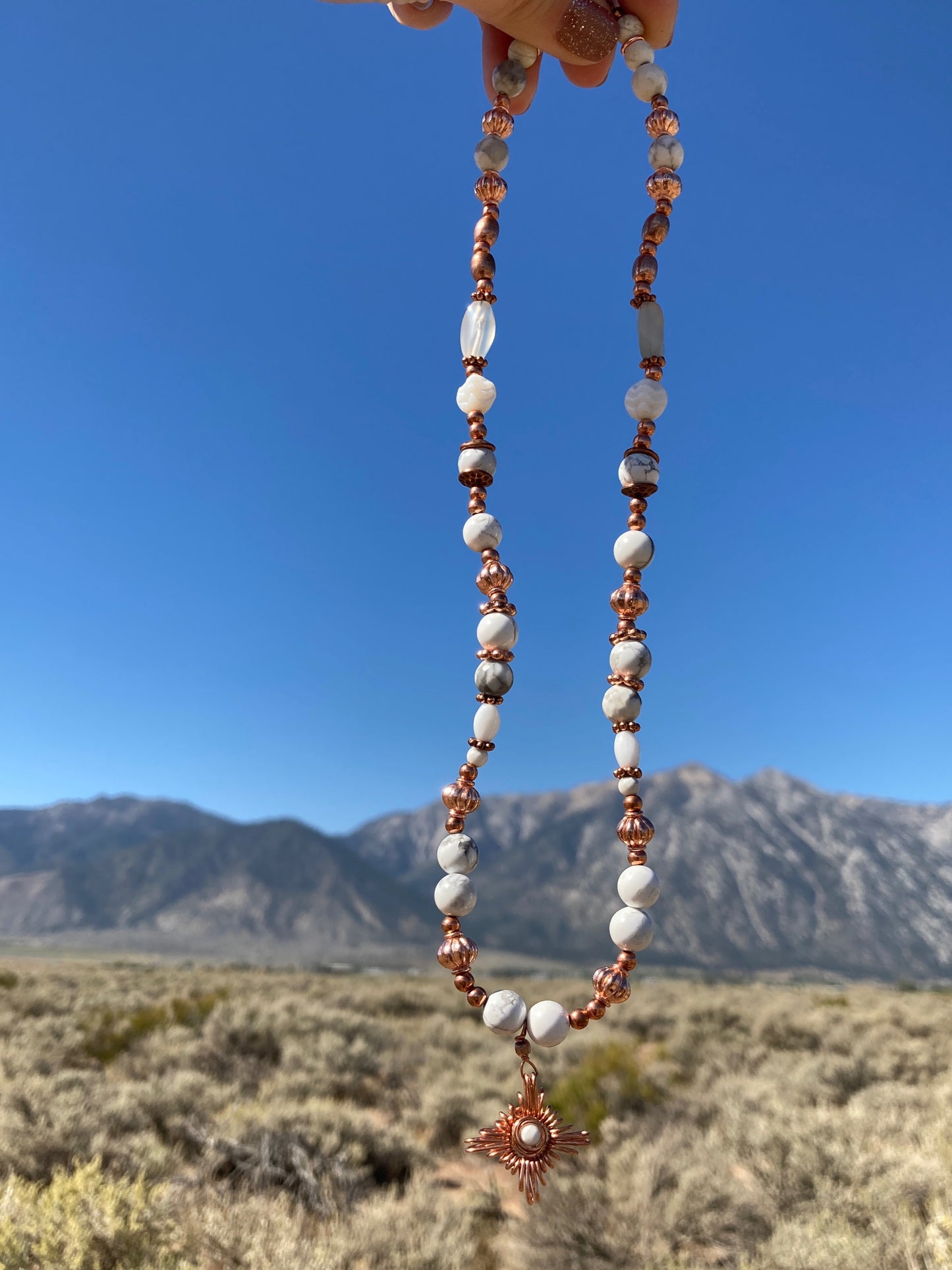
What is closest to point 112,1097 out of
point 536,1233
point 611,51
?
point 536,1233

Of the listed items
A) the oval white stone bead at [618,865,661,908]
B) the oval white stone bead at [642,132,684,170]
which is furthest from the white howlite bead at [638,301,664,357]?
the oval white stone bead at [618,865,661,908]

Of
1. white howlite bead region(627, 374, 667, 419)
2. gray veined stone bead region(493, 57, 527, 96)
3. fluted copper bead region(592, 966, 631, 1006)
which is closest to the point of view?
fluted copper bead region(592, 966, 631, 1006)

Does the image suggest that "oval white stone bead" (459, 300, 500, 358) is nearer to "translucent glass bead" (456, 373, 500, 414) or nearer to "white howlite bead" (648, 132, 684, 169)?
"translucent glass bead" (456, 373, 500, 414)

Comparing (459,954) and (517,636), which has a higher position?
(517,636)

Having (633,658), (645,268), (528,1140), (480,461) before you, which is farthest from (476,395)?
(528,1140)

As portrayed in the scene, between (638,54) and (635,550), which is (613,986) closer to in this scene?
(635,550)

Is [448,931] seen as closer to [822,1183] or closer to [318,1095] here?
[822,1183]
